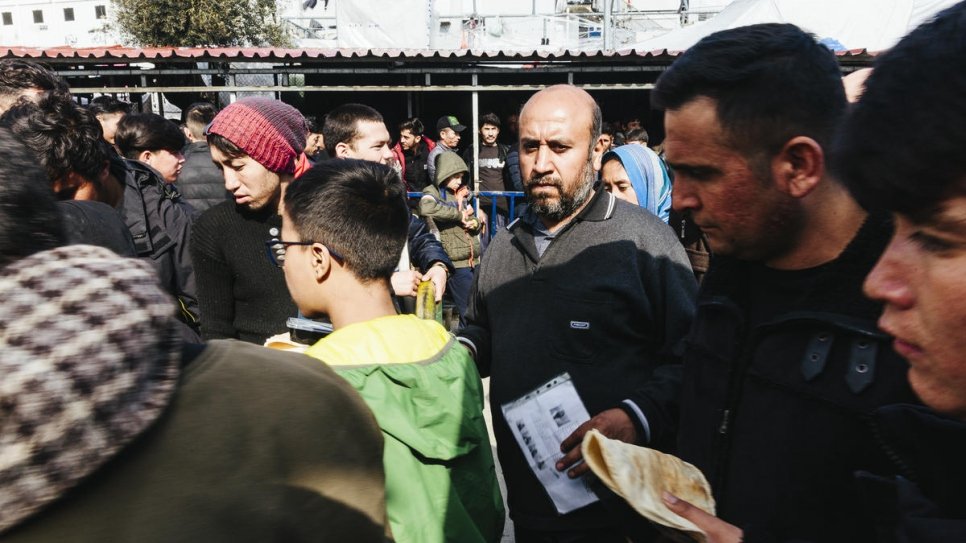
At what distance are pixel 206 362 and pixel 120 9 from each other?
2895cm

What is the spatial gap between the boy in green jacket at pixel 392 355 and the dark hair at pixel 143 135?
130 inches

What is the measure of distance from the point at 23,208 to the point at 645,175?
4038mm

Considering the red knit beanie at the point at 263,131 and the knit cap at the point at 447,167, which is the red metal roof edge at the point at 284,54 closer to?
the knit cap at the point at 447,167

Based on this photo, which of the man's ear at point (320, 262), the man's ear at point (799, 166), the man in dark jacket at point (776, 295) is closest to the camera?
the man in dark jacket at point (776, 295)

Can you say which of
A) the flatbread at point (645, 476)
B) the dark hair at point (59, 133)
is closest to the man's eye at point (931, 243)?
the flatbread at point (645, 476)

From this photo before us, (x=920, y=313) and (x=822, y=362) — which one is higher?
(x=920, y=313)

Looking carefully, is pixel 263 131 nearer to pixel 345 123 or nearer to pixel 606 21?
pixel 345 123

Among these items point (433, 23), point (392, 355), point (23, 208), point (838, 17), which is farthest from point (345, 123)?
point (433, 23)

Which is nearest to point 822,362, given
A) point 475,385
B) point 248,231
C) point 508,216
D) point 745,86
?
point 745,86

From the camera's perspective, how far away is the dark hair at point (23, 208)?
91 centimetres

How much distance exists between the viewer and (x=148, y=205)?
3498 mm

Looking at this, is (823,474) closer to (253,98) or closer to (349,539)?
(349,539)

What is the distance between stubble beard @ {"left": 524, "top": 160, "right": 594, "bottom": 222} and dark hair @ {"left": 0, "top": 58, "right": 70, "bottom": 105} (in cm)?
219

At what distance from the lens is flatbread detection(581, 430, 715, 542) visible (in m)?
1.39
